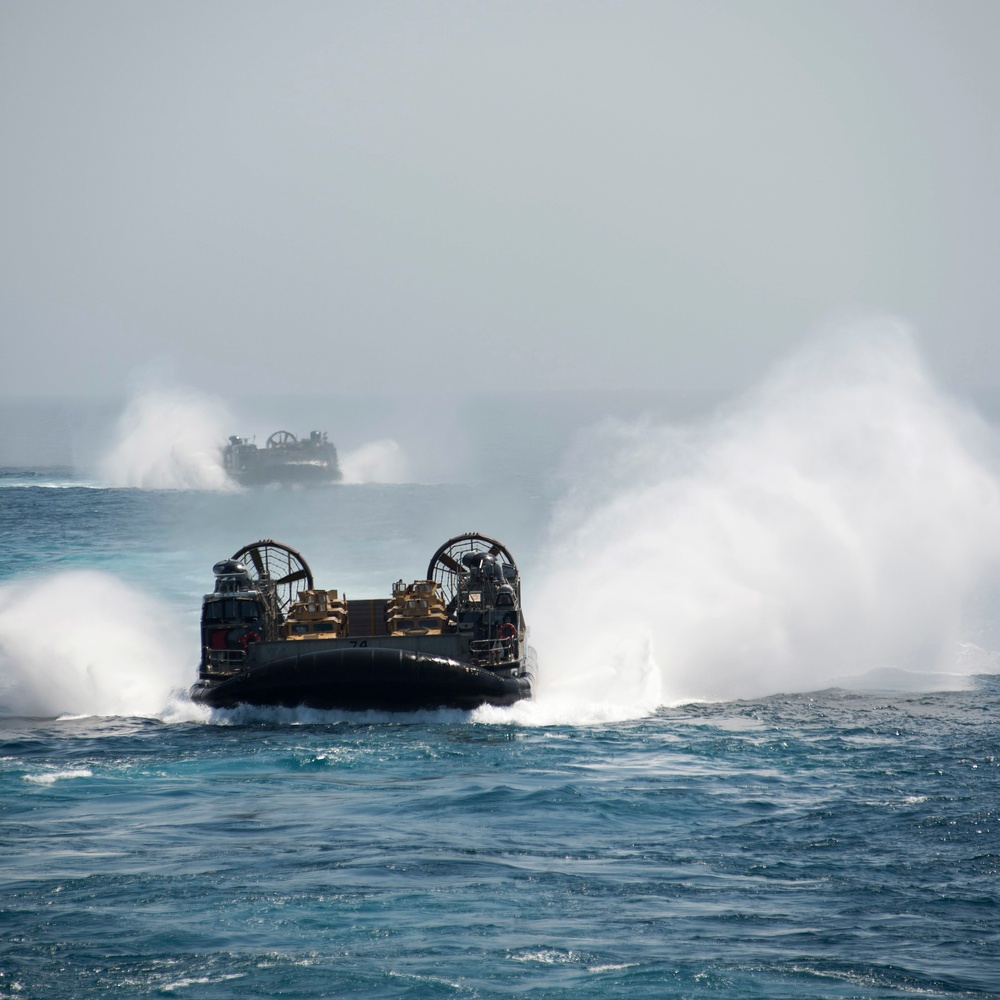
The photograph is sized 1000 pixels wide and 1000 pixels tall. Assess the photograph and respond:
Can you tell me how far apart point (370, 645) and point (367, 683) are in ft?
5.56

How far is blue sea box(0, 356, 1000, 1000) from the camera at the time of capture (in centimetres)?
1714

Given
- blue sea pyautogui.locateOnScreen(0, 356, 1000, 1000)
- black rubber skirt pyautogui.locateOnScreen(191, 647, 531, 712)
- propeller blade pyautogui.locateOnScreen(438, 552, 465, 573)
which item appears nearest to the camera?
blue sea pyautogui.locateOnScreen(0, 356, 1000, 1000)

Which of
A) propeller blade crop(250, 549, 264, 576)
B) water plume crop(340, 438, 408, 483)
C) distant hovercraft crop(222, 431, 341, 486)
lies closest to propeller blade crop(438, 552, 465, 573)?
propeller blade crop(250, 549, 264, 576)

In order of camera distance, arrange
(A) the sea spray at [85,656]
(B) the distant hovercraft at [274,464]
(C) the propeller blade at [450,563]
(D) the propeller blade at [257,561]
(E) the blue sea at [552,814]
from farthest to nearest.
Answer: (B) the distant hovercraft at [274,464], (C) the propeller blade at [450,563], (D) the propeller blade at [257,561], (A) the sea spray at [85,656], (E) the blue sea at [552,814]

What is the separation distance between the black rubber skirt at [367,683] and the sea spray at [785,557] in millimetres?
3376

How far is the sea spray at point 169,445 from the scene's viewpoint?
3888 inches

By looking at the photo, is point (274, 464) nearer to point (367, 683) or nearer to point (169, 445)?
point (169, 445)

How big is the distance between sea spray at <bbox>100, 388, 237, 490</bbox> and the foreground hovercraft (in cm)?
6208

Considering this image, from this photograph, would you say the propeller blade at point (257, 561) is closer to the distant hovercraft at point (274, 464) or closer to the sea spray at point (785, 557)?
the sea spray at point (785, 557)

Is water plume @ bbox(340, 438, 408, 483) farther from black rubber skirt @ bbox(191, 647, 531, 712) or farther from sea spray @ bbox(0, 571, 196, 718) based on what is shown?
black rubber skirt @ bbox(191, 647, 531, 712)

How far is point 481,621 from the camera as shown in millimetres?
33656

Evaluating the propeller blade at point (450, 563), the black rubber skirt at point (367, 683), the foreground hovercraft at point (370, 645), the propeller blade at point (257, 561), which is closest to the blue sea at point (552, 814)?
the black rubber skirt at point (367, 683)

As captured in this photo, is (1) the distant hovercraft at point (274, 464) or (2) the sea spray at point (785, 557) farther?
(1) the distant hovercraft at point (274, 464)

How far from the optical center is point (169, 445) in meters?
106
